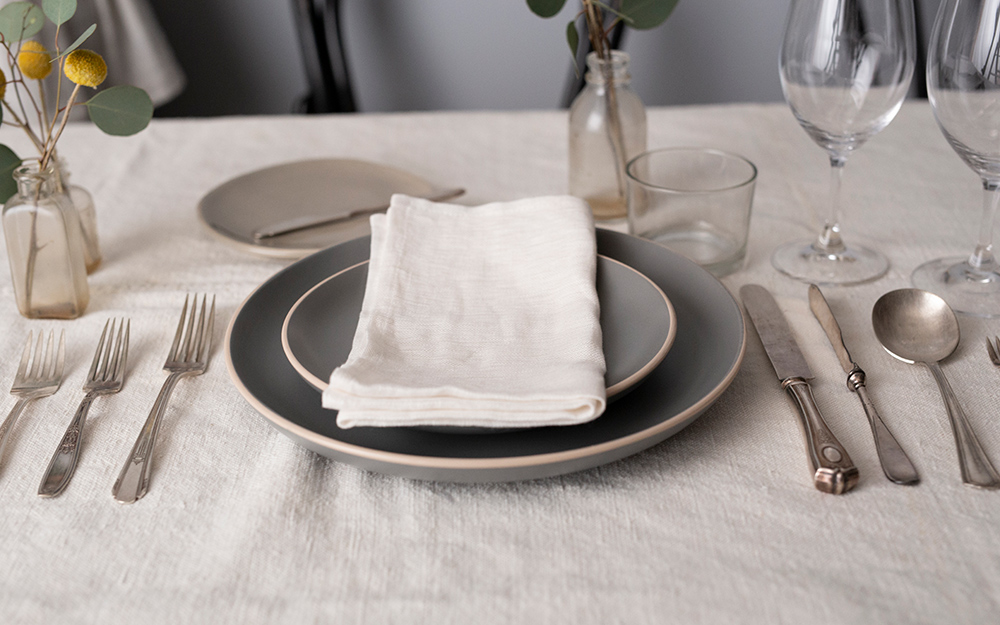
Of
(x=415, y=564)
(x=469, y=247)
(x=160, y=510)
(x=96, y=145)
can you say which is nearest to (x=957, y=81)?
(x=469, y=247)

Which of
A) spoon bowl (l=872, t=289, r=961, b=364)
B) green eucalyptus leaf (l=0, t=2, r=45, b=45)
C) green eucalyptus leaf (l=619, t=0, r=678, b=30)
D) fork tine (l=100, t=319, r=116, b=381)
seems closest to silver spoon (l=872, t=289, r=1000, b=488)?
spoon bowl (l=872, t=289, r=961, b=364)

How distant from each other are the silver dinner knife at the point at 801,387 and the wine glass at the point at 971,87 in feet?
0.53

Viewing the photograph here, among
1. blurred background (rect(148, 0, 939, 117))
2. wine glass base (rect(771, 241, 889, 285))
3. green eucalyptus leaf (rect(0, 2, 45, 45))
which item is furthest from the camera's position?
blurred background (rect(148, 0, 939, 117))

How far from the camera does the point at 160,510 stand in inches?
18.4

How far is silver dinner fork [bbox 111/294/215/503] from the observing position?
482 millimetres

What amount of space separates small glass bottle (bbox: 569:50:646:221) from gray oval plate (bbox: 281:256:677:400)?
248 mm

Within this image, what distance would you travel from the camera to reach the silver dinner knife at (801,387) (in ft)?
1.52

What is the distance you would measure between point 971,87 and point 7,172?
2.51 feet

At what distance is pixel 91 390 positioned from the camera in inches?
22.8

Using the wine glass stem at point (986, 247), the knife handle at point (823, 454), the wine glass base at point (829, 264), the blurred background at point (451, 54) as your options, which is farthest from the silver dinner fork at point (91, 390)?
the blurred background at point (451, 54)

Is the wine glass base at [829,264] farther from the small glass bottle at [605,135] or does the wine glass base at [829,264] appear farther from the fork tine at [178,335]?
the fork tine at [178,335]

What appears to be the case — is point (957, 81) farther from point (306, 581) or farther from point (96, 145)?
point (96, 145)

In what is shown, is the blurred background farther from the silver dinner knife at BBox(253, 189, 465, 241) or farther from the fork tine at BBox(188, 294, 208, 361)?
the fork tine at BBox(188, 294, 208, 361)

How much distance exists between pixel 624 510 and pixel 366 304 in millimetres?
233
